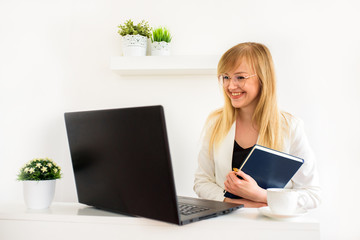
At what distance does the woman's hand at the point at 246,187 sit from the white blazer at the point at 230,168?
0.63ft

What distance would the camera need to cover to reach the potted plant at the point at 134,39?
5.18 feet

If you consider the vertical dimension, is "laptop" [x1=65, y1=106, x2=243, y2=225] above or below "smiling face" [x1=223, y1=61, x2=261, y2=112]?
below

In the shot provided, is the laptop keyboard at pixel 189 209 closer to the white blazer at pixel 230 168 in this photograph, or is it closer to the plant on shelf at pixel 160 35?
the white blazer at pixel 230 168

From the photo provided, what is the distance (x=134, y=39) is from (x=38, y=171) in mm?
837

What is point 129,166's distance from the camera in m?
0.80

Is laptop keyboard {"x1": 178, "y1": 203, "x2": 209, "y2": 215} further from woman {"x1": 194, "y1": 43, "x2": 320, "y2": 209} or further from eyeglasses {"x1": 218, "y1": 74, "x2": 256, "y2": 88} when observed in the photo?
eyeglasses {"x1": 218, "y1": 74, "x2": 256, "y2": 88}

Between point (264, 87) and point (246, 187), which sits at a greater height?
point (264, 87)

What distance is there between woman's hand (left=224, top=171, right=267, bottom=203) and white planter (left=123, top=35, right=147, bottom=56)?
2.76 ft

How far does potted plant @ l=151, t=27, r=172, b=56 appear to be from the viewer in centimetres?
160

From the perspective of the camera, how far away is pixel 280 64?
1714mm

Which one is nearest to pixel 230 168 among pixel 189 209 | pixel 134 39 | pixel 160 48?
pixel 189 209

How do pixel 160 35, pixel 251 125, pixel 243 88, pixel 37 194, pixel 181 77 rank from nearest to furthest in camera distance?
pixel 37 194, pixel 243 88, pixel 251 125, pixel 160 35, pixel 181 77

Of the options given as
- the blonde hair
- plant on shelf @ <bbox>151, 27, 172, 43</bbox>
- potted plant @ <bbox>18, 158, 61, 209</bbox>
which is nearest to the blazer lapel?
the blonde hair

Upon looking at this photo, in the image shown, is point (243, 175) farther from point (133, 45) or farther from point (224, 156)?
point (133, 45)
